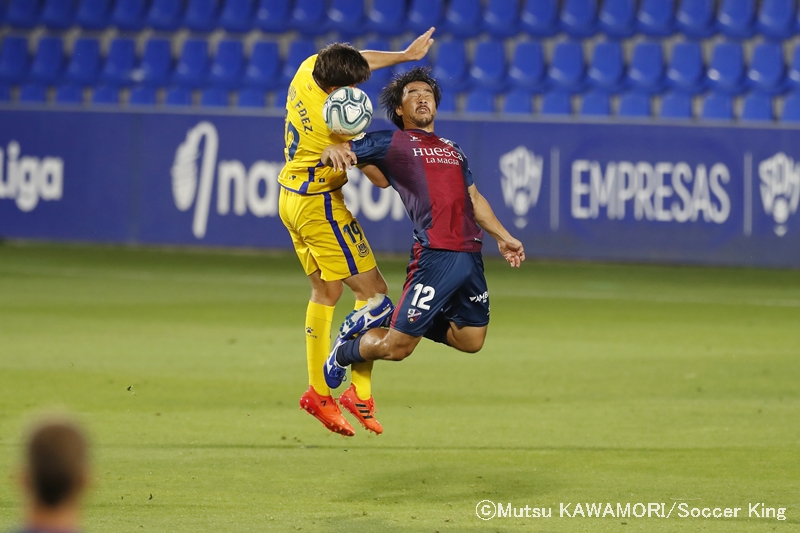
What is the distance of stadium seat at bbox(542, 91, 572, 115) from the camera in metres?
18.2

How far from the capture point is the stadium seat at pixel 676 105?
17734 millimetres

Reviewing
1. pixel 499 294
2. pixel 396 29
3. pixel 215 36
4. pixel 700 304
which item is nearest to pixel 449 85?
pixel 396 29

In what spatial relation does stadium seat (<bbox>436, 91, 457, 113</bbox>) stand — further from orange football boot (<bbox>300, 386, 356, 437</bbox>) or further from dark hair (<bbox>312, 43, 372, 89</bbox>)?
orange football boot (<bbox>300, 386, 356, 437</bbox>)

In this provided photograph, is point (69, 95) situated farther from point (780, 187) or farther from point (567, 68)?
point (780, 187)

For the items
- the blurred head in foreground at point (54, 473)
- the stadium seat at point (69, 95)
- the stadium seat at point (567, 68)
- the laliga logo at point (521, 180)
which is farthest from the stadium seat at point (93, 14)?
the blurred head in foreground at point (54, 473)

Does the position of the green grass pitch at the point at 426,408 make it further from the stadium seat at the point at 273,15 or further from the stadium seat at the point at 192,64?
the stadium seat at the point at 273,15

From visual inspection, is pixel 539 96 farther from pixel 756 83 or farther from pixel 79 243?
pixel 79 243

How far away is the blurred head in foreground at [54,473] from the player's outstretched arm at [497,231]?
4.26 metres

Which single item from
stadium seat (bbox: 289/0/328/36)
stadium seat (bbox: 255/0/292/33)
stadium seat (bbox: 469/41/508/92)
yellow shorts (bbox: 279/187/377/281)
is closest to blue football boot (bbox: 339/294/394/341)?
yellow shorts (bbox: 279/187/377/281)

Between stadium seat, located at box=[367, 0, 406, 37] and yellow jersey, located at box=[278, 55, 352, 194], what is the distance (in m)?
12.7

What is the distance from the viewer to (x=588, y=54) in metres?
18.9

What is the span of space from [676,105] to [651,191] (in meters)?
1.95

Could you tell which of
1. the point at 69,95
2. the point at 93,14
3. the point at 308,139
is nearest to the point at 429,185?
the point at 308,139

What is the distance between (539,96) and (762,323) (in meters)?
7.04
